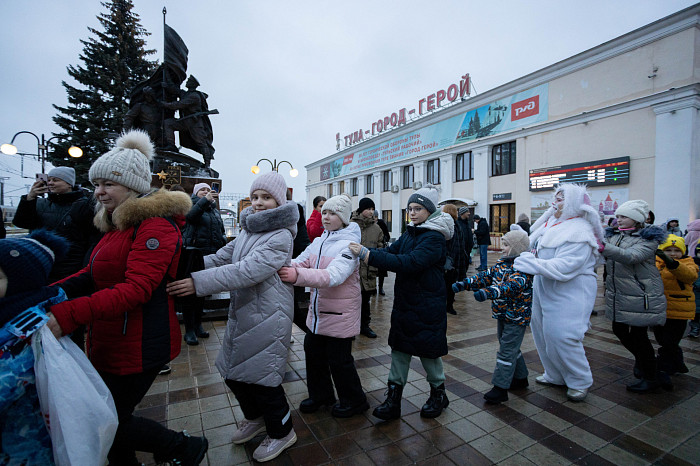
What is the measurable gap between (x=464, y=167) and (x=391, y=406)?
22.4 m

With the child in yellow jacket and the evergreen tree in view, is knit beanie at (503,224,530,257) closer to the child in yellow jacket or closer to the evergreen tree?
the child in yellow jacket

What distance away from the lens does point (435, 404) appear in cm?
298

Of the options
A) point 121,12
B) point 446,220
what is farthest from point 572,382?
point 121,12

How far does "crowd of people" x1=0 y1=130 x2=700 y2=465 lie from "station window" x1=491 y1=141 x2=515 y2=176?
57.6 ft

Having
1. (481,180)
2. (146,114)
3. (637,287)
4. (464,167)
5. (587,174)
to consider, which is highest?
(464,167)

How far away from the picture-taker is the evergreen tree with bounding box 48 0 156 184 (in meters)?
19.8

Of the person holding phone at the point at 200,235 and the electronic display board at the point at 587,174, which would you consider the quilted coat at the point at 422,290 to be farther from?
the electronic display board at the point at 587,174

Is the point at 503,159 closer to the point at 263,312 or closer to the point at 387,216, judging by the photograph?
the point at 387,216

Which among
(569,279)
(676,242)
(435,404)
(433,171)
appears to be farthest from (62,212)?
(433,171)

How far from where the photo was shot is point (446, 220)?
2.93m

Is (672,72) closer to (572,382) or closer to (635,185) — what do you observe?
(635,185)

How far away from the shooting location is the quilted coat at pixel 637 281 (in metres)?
3.40

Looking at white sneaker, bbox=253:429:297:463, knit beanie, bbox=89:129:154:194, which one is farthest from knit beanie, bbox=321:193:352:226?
white sneaker, bbox=253:429:297:463

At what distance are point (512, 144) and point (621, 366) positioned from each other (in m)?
18.3
